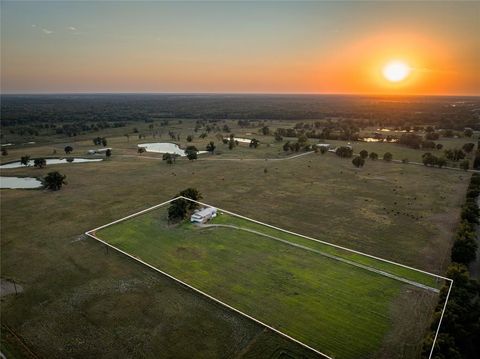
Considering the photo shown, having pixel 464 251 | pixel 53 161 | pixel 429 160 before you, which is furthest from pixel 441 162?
pixel 53 161

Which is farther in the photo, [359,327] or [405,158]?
[405,158]

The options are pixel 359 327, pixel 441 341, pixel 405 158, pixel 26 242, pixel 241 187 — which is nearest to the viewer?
pixel 441 341

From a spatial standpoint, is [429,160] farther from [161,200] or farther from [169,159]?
[169,159]

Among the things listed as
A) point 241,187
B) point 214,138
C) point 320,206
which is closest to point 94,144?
point 214,138

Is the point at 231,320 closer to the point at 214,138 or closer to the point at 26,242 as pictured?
the point at 26,242

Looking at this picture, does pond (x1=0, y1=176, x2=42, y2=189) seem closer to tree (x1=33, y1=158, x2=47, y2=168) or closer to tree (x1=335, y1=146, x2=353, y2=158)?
tree (x1=33, y1=158, x2=47, y2=168)

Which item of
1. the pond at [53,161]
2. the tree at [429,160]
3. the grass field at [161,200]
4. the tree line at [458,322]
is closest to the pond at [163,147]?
the grass field at [161,200]

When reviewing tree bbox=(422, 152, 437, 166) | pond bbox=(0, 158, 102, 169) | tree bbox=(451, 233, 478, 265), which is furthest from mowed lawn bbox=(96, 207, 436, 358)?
tree bbox=(422, 152, 437, 166)

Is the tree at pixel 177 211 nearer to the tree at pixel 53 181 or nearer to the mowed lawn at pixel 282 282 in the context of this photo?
the mowed lawn at pixel 282 282
